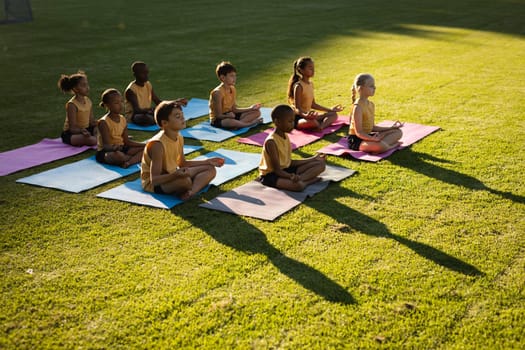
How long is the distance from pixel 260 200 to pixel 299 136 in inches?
105

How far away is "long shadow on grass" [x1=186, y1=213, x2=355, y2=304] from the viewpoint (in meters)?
4.84

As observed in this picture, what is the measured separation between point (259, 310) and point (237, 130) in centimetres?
506

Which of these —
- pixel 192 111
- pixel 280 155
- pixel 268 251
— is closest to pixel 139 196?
pixel 280 155

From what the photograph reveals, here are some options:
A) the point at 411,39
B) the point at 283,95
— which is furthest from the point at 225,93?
the point at 411,39

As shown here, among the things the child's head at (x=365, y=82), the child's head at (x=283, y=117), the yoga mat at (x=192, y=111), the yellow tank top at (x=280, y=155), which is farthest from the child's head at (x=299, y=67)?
the child's head at (x=283, y=117)

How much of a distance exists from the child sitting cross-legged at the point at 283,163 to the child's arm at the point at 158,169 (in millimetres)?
891

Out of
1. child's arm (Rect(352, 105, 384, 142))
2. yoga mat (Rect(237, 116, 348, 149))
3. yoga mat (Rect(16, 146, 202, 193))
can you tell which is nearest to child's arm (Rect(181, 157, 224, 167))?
yoga mat (Rect(16, 146, 202, 193))

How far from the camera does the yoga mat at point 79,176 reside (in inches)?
282

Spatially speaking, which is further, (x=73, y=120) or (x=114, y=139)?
(x=73, y=120)

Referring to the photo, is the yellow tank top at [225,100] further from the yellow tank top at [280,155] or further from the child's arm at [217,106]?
the yellow tank top at [280,155]

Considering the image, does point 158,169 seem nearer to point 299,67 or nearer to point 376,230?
point 376,230

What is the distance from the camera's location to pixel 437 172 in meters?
7.38

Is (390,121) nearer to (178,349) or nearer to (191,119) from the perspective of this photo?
(191,119)

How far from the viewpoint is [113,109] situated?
7859 millimetres
